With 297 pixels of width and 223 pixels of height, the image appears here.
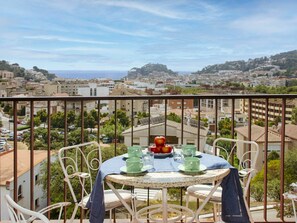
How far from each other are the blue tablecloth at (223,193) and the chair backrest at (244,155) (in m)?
0.34

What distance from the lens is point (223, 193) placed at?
7.59 feet

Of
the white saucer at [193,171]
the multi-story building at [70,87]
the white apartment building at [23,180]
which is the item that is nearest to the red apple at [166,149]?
the white saucer at [193,171]

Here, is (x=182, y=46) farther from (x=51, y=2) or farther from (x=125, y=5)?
(x=51, y=2)

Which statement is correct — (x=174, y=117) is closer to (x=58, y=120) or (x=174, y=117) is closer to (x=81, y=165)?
(x=81, y=165)

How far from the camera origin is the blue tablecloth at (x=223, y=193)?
2.19 meters

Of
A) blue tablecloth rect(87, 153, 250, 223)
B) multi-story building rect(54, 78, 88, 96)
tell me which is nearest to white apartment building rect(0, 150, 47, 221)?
multi-story building rect(54, 78, 88, 96)

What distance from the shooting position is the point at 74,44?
899 inches

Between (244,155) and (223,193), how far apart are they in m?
0.79

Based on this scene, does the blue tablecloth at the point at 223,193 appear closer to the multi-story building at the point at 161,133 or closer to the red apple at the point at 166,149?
the red apple at the point at 166,149

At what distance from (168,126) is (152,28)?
68.7 feet

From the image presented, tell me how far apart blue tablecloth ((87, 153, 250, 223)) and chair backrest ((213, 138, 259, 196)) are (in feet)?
1.10

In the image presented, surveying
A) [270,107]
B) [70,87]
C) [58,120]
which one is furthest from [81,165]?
[70,87]

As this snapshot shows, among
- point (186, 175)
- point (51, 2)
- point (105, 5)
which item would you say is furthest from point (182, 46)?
point (186, 175)

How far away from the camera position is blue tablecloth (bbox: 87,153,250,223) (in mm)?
2191
